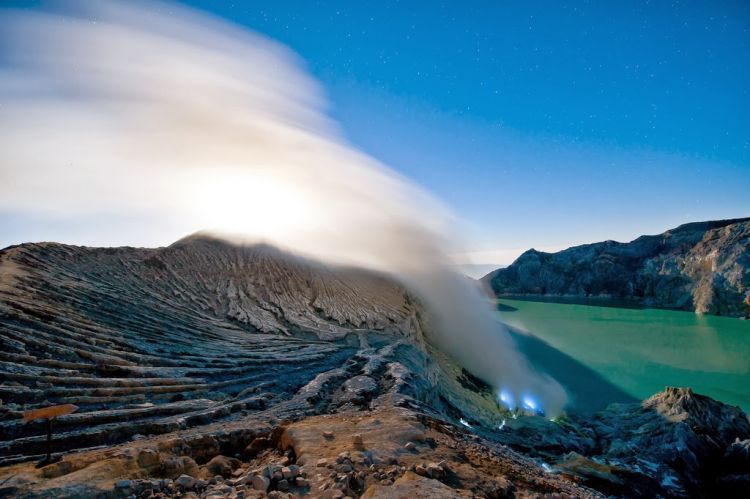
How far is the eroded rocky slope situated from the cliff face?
2660 inches

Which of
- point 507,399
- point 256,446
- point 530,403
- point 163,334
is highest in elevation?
point 163,334

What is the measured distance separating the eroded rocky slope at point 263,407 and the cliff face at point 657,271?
67570 millimetres

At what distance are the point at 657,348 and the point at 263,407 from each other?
43.1 meters

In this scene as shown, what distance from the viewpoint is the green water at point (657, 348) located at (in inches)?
1013

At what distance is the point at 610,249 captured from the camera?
100188 millimetres

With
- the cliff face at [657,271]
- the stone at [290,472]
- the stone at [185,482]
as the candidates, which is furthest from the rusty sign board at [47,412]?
the cliff face at [657,271]

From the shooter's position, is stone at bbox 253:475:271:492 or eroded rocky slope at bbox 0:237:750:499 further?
eroded rocky slope at bbox 0:237:750:499

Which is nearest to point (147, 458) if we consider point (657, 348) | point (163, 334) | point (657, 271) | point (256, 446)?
point (256, 446)

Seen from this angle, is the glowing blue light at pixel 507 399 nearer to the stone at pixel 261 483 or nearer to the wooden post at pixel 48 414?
the stone at pixel 261 483

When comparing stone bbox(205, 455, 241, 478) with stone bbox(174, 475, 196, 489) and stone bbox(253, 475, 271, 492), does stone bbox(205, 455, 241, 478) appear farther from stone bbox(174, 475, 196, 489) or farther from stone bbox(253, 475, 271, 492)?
stone bbox(253, 475, 271, 492)

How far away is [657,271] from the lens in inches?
3317

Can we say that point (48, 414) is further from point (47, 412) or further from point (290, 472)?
point (290, 472)

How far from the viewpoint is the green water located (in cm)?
2573

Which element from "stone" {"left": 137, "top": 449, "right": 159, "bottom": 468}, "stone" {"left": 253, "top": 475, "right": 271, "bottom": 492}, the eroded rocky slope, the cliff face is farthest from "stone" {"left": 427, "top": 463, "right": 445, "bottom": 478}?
the cliff face
